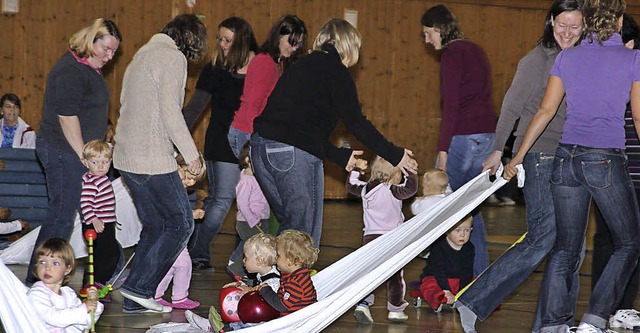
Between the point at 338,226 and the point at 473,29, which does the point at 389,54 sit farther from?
the point at 338,226

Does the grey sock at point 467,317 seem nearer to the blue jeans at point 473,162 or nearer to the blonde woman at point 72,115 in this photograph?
the blue jeans at point 473,162

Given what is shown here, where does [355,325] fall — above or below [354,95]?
below

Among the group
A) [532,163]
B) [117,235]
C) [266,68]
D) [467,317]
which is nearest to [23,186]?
[117,235]

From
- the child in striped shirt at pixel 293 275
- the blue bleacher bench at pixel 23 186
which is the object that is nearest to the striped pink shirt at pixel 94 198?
the child in striped shirt at pixel 293 275

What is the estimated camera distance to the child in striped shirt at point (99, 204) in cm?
639

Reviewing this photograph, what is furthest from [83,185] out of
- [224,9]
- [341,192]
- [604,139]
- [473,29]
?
[473,29]

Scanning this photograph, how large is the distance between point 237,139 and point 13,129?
4416 millimetres

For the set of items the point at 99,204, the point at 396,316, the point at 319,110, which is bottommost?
the point at 396,316

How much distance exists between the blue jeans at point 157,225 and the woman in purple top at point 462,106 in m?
1.82

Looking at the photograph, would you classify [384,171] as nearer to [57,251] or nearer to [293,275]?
[293,275]

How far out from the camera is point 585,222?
514cm

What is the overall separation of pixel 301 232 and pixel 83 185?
5.88 feet

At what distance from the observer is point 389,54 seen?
1466cm

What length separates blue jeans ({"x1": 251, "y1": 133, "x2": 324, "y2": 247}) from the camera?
556cm
